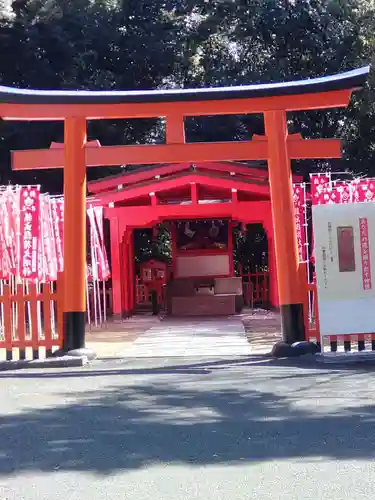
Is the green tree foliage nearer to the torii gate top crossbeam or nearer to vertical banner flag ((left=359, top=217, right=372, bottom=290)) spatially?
the torii gate top crossbeam

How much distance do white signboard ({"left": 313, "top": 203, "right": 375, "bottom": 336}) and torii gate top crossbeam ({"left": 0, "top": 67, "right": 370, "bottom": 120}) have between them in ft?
4.69

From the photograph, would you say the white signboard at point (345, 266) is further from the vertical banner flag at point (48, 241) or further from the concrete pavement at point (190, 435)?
the vertical banner flag at point (48, 241)

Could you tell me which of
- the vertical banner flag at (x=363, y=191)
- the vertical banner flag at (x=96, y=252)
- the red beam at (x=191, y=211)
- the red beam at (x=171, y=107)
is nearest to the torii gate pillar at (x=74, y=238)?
the red beam at (x=171, y=107)

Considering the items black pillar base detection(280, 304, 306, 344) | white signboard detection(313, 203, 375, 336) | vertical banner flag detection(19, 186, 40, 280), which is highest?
vertical banner flag detection(19, 186, 40, 280)

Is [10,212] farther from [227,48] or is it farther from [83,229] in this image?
[227,48]

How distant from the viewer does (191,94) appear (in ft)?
27.1

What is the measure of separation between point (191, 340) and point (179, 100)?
13.5 feet

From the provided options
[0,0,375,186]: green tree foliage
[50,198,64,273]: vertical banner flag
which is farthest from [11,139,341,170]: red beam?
[0,0,375,186]: green tree foliage

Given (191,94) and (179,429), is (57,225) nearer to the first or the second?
(191,94)

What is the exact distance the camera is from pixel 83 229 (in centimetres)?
841

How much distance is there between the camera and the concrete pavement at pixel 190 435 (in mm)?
3596

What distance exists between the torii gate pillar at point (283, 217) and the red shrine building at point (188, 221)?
520cm

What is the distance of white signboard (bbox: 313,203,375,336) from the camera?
7930 mm

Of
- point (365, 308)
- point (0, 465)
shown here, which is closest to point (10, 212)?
point (365, 308)
